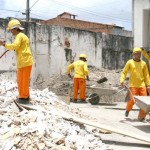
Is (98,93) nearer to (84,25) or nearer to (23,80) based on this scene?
(23,80)

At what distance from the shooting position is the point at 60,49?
16.4 metres

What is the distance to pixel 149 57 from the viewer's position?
1042cm

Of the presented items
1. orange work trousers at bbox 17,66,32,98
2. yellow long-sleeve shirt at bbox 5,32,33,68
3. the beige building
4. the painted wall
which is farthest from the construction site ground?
the beige building

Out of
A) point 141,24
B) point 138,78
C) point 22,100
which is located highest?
point 141,24

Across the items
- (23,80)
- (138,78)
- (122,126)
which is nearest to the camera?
(23,80)

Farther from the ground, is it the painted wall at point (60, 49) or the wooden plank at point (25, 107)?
the painted wall at point (60, 49)

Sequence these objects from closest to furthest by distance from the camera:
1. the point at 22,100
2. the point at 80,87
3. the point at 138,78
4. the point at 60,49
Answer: the point at 22,100
the point at 138,78
the point at 80,87
the point at 60,49

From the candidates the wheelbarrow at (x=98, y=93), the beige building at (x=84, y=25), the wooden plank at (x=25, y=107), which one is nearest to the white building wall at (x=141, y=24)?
the wheelbarrow at (x=98, y=93)

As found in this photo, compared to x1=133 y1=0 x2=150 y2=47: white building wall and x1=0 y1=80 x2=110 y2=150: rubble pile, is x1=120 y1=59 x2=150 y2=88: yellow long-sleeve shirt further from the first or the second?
x1=133 y1=0 x2=150 y2=47: white building wall

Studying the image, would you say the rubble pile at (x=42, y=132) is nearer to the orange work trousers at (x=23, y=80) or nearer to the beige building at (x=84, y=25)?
the orange work trousers at (x=23, y=80)

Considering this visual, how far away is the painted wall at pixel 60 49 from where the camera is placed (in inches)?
611

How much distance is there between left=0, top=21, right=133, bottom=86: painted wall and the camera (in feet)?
50.9

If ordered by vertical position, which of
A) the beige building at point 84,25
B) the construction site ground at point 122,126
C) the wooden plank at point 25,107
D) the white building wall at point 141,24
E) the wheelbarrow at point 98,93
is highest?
the beige building at point 84,25

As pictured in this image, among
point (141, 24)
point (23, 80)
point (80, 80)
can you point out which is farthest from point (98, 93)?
point (23, 80)
